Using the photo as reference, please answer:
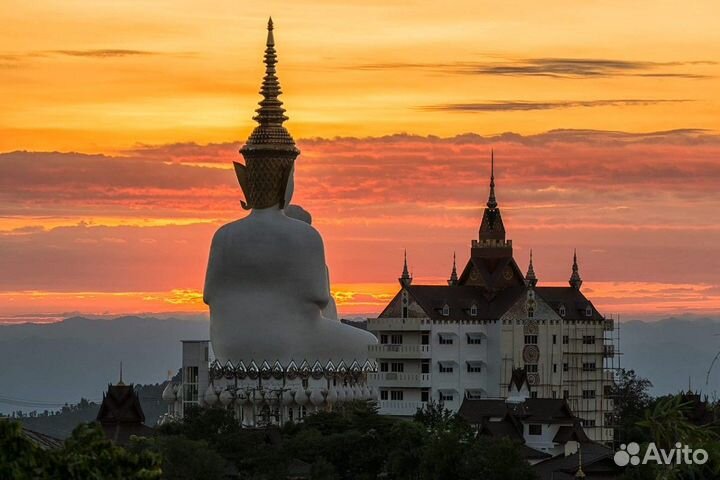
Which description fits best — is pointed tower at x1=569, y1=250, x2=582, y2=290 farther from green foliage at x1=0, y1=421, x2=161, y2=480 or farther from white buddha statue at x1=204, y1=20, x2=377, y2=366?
green foliage at x1=0, y1=421, x2=161, y2=480

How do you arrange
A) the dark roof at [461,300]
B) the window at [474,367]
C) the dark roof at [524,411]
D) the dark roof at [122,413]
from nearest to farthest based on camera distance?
the dark roof at [122,413], the dark roof at [524,411], the window at [474,367], the dark roof at [461,300]

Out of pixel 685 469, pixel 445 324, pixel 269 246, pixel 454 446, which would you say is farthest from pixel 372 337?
pixel 685 469

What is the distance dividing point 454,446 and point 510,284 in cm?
5147

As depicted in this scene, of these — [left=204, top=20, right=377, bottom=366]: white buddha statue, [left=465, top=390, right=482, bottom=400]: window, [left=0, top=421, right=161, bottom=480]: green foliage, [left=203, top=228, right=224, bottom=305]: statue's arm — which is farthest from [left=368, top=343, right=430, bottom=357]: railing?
[left=0, top=421, right=161, bottom=480]: green foliage

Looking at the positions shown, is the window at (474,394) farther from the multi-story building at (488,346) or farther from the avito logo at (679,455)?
the avito logo at (679,455)

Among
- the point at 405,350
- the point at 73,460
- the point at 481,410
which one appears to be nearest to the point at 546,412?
the point at 481,410

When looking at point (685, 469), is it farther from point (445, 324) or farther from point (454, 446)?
point (445, 324)

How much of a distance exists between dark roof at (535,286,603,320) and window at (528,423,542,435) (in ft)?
88.9

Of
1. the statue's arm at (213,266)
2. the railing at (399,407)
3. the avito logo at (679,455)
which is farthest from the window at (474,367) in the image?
the avito logo at (679,455)

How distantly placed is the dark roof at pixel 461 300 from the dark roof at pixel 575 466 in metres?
35.1

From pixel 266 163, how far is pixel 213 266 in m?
5.34

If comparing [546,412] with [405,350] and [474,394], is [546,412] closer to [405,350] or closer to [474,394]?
[474,394]

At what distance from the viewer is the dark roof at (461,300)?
498ft

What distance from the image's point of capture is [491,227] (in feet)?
519
